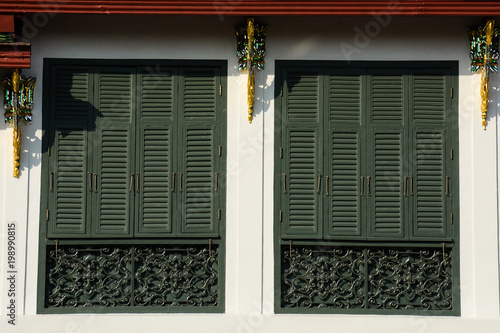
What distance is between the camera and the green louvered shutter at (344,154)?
10070mm

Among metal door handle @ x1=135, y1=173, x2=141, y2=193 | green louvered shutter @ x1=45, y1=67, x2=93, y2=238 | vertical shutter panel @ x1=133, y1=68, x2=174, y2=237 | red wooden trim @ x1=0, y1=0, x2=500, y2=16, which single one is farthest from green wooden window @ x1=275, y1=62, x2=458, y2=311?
→ green louvered shutter @ x1=45, y1=67, x2=93, y2=238

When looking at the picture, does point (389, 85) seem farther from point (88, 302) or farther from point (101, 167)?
point (88, 302)

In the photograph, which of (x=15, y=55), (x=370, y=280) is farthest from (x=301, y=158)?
(x=15, y=55)

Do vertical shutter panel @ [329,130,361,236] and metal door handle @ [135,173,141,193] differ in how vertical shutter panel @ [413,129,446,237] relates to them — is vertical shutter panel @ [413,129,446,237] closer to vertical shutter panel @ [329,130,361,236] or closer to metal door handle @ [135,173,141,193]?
vertical shutter panel @ [329,130,361,236]

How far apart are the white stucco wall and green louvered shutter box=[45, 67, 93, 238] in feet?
0.69

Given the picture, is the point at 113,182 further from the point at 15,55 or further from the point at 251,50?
the point at 251,50

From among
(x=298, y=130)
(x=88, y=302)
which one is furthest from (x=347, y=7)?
(x=88, y=302)

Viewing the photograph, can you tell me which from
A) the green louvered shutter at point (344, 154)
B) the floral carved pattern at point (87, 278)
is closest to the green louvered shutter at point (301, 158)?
the green louvered shutter at point (344, 154)

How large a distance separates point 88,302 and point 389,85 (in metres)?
4.99

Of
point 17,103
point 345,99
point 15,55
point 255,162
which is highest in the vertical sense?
point 15,55

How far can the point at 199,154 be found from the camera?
1016 centimetres

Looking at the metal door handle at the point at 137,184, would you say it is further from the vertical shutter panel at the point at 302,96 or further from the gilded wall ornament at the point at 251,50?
the vertical shutter panel at the point at 302,96

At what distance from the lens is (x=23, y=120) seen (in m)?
10.0

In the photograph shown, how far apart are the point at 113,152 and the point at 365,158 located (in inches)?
134
